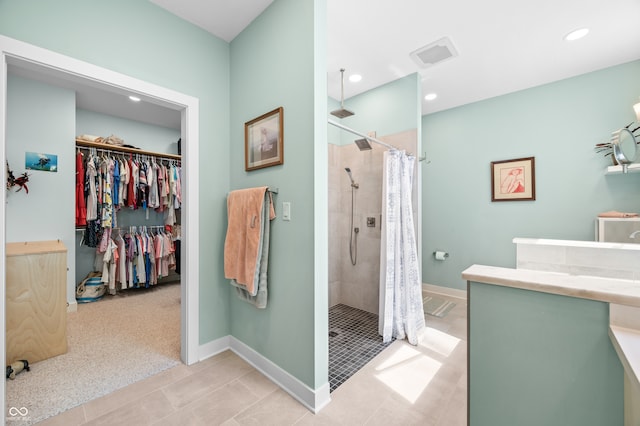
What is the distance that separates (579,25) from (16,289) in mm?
4824

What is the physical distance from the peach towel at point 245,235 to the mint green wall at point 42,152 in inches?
98.4

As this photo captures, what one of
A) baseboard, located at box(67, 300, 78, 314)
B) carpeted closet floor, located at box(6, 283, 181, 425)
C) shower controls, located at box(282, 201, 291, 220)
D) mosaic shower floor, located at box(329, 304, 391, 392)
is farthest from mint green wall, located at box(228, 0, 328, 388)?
baseboard, located at box(67, 300, 78, 314)

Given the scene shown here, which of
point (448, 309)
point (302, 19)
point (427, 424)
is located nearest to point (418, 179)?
point (448, 309)

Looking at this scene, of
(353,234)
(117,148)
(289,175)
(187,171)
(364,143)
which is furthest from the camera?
(117,148)

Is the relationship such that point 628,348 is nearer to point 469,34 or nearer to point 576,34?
point 469,34

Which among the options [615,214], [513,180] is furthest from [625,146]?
[513,180]

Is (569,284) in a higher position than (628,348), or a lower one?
higher

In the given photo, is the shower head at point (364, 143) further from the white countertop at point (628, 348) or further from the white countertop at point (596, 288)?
the white countertop at point (628, 348)

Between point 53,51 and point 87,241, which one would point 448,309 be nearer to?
point 53,51

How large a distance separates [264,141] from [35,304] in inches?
87.2

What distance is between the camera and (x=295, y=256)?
1.70 m

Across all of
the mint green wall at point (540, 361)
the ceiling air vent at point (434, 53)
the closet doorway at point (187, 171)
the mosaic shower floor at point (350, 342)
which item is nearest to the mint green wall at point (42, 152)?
the closet doorway at point (187, 171)

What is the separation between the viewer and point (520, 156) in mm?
3182

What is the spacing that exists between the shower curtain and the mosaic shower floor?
23 cm
